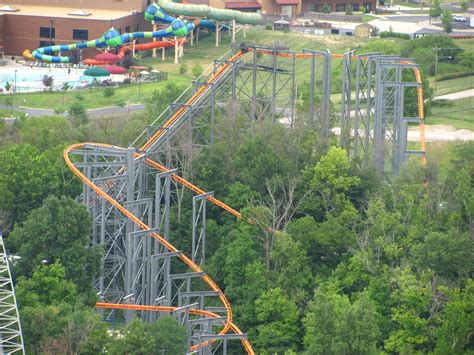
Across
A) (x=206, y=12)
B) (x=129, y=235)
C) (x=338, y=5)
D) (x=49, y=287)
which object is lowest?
(x=49, y=287)

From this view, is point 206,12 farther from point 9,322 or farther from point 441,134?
point 9,322

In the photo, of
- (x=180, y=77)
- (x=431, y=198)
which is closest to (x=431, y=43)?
(x=180, y=77)

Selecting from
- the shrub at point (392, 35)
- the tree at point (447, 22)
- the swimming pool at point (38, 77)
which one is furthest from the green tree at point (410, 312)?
the tree at point (447, 22)

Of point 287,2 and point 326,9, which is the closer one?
point 287,2

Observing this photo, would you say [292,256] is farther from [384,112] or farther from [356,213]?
[384,112]

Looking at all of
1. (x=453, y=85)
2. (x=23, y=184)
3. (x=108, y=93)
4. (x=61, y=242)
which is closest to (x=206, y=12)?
(x=108, y=93)

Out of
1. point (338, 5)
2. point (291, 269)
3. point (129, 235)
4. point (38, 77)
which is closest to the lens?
point (291, 269)

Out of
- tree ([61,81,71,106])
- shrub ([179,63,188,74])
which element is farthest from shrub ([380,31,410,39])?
tree ([61,81,71,106])

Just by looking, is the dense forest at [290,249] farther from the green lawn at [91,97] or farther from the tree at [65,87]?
the tree at [65,87]

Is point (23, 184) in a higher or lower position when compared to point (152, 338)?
higher
